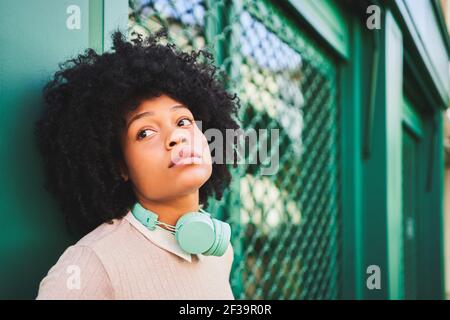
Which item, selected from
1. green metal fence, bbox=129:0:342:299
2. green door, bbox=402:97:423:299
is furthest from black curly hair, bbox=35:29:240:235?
green door, bbox=402:97:423:299

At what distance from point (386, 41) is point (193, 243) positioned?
1.96 metres

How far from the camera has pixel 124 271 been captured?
80cm

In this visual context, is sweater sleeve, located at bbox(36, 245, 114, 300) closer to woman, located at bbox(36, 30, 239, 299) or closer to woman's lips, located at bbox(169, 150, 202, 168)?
woman, located at bbox(36, 30, 239, 299)

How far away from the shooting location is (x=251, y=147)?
1.91 meters

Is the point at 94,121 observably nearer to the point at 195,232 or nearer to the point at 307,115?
the point at 195,232

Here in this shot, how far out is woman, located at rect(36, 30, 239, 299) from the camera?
840 mm

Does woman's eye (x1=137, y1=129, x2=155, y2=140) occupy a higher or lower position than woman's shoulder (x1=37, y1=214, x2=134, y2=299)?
higher

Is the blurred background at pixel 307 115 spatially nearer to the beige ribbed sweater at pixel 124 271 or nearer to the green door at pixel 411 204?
the beige ribbed sweater at pixel 124 271

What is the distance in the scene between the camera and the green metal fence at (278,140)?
164 centimetres

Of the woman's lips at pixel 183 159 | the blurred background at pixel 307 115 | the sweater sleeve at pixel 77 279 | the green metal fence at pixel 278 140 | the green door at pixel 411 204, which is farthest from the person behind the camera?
the green door at pixel 411 204

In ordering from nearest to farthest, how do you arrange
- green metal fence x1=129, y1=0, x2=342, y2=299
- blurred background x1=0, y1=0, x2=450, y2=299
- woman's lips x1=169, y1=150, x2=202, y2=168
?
1. woman's lips x1=169, y1=150, x2=202, y2=168
2. blurred background x1=0, y1=0, x2=450, y2=299
3. green metal fence x1=129, y1=0, x2=342, y2=299

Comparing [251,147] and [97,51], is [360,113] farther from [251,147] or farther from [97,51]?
[97,51]

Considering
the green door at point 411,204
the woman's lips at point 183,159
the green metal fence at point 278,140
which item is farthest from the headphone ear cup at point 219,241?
the green door at point 411,204

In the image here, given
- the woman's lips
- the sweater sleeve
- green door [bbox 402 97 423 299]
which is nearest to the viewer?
the sweater sleeve
